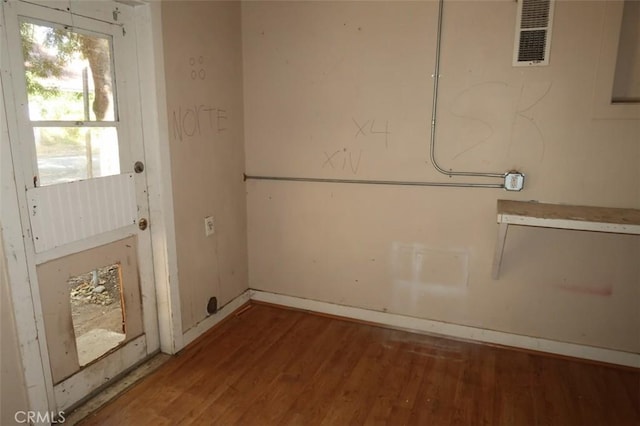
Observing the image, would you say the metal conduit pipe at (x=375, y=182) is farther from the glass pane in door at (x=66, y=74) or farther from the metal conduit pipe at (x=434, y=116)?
the glass pane in door at (x=66, y=74)

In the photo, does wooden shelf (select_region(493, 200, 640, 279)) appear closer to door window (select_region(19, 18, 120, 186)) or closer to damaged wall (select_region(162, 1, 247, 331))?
damaged wall (select_region(162, 1, 247, 331))

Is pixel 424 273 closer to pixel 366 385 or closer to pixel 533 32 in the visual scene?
pixel 366 385

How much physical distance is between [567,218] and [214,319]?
7.53ft

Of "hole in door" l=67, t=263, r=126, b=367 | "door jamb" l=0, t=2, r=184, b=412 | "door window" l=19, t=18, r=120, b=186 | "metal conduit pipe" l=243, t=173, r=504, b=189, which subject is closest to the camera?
"door jamb" l=0, t=2, r=184, b=412

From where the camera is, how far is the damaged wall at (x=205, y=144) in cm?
244

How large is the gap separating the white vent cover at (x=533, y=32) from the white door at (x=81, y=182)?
2127mm

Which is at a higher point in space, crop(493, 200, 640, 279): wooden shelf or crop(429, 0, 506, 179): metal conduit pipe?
crop(429, 0, 506, 179): metal conduit pipe

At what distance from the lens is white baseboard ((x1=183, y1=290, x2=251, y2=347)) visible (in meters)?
2.74

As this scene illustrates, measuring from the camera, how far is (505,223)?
2.20m

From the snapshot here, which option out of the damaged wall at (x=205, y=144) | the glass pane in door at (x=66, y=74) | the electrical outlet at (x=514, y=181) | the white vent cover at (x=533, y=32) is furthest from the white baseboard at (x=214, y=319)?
the white vent cover at (x=533, y=32)

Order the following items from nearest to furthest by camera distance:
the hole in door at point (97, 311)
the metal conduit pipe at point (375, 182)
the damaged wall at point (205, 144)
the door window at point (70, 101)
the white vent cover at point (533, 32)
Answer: the door window at point (70, 101) < the hole in door at point (97, 311) < the white vent cover at point (533, 32) < the damaged wall at point (205, 144) < the metal conduit pipe at point (375, 182)

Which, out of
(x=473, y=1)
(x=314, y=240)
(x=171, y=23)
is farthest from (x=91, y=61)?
(x=473, y=1)

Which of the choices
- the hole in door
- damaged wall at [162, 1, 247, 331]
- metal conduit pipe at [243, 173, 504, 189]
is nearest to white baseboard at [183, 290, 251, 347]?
damaged wall at [162, 1, 247, 331]

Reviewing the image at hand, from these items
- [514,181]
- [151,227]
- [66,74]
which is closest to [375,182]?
[514,181]
